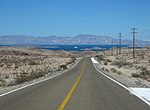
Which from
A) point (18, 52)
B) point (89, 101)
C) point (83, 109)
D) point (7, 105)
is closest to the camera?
point (83, 109)

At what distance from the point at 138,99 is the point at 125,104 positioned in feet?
5.65

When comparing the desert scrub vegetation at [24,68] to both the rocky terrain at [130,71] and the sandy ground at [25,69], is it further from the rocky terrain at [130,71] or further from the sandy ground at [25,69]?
the rocky terrain at [130,71]

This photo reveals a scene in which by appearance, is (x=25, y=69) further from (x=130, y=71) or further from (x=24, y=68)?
(x=130, y=71)

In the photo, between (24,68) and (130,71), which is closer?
(130,71)

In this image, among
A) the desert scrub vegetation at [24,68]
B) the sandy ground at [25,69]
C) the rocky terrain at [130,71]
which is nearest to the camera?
the rocky terrain at [130,71]

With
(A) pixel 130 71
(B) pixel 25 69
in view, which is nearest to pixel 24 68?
(B) pixel 25 69

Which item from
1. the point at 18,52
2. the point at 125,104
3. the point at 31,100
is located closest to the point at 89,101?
the point at 125,104

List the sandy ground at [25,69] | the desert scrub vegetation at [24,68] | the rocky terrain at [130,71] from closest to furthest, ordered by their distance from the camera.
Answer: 1. the rocky terrain at [130,71]
2. the sandy ground at [25,69]
3. the desert scrub vegetation at [24,68]

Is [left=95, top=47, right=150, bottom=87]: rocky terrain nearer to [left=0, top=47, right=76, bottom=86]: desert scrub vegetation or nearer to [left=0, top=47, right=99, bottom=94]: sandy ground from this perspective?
[left=0, top=47, right=99, bottom=94]: sandy ground

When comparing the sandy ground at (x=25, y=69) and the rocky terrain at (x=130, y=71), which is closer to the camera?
the rocky terrain at (x=130, y=71)

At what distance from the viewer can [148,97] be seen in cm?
1428

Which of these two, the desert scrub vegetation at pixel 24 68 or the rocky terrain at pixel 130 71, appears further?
the desert scrub vegetation at pixel 24 68

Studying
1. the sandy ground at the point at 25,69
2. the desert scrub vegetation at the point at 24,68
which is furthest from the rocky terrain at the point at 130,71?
the desert scrub vegetation at the point at 24,68

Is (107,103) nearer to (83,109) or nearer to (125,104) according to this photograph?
(125,104)
